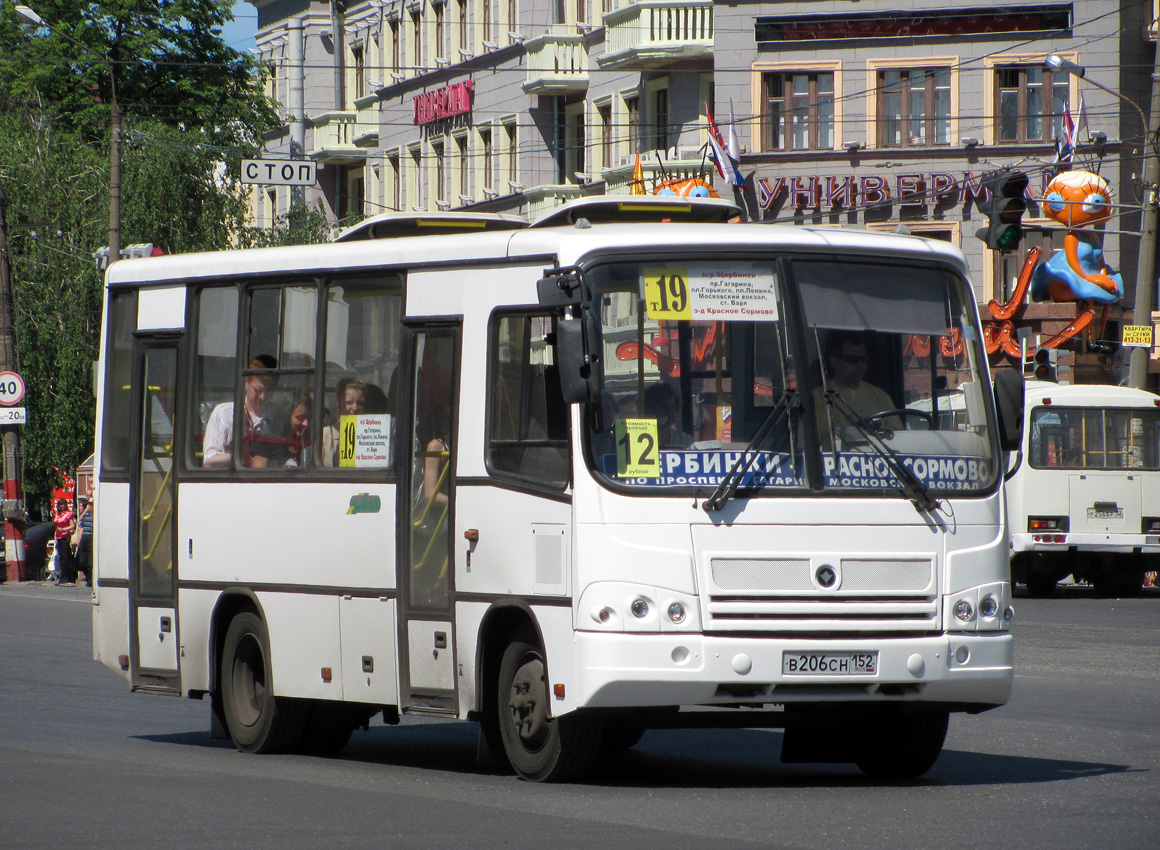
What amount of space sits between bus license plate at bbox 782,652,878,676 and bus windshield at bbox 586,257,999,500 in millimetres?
789

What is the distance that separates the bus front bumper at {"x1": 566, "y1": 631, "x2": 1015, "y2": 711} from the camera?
10484 mm

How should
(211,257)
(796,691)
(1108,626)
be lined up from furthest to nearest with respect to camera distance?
1. (1108,626)
2. (211,257)
3. (796,691)

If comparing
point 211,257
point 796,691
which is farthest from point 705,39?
point 796,691

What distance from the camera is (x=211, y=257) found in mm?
13742

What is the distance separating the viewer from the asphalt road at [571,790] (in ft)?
30.2

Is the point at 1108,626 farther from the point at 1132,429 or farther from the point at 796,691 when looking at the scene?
the point at 796,691

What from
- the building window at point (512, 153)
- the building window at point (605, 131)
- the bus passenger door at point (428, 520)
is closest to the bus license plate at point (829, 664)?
the bus passenger door at point (428, 520)

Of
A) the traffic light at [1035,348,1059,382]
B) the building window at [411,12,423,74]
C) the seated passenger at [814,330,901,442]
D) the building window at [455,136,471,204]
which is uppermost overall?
the building window at [411,12,423,74]

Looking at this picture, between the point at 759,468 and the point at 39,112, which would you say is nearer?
the point at 759,468

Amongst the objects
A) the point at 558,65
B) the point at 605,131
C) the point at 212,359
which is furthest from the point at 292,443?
the point at 558,65

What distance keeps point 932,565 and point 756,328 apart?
4.56ft

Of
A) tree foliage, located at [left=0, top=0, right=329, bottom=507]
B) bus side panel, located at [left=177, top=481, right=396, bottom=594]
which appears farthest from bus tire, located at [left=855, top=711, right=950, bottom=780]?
tree foliage, located at [left=0, top=0, right=329, bottom=507]

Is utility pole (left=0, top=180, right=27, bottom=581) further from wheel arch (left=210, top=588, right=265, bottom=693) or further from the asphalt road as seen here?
wheel arch (left=210, top=588, right=265, bottom=693)

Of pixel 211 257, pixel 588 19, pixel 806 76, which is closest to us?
pixel 211 257
